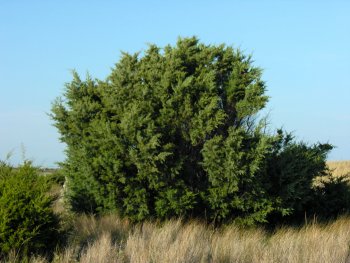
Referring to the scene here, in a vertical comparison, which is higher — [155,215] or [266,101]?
[266,101]

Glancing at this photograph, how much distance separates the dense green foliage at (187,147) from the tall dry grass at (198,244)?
55 centimetres

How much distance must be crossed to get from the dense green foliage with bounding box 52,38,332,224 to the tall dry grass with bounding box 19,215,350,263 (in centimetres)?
55

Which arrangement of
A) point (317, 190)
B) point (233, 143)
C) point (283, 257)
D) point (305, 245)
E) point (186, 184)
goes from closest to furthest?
point (283, 257) < point (305, 245) < point (233, 143) < point (186, 184) < point (317, 190)

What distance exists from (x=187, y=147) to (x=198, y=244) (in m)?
3.56

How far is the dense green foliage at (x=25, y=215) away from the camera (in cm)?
835

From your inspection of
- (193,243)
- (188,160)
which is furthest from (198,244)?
(188,160)

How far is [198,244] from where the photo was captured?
8.99 meters

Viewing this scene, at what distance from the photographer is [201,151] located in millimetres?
11648

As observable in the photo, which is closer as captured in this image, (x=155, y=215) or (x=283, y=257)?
(x=283, y=257)

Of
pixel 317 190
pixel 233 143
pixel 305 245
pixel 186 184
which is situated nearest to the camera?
pixel 305 245

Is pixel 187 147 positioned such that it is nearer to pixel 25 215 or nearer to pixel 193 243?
pixel 193 243

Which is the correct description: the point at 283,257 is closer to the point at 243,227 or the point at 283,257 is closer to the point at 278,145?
the point at 243,227

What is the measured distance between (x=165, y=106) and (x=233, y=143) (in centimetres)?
176

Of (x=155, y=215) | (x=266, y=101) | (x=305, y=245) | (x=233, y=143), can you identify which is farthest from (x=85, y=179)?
(x=305, y=245)
